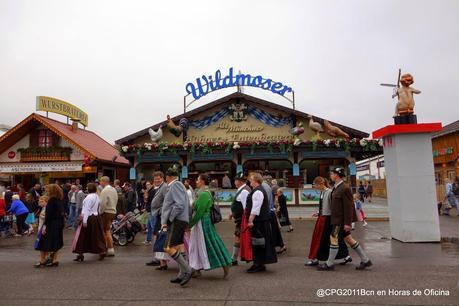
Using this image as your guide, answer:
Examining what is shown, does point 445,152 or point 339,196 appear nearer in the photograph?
point 339,196

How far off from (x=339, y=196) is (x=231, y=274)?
2376mm

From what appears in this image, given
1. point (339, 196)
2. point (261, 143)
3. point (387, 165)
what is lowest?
point (339, 196)

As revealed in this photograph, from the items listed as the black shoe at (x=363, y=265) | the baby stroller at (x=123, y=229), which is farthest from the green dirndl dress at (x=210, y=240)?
the baby stroller at (x=123, y=229)

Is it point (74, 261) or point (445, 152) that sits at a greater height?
point (445, 152)

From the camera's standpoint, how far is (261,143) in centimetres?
1866

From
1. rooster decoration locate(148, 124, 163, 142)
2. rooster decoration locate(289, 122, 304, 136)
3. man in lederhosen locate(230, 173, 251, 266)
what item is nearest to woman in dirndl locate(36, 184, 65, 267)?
man in lederhosen locate(230, 173, 251, 266)

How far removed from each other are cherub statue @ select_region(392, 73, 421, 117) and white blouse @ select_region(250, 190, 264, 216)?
19.5 feet

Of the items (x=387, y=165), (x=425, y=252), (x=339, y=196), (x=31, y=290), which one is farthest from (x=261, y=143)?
(x=31, y=290)

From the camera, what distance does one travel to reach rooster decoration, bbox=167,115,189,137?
19925mm

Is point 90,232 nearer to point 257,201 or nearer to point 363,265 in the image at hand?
point 257,201

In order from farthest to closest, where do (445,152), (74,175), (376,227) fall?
(445,152), (74,175), (376,227)

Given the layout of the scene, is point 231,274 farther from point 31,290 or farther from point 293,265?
point 31,290

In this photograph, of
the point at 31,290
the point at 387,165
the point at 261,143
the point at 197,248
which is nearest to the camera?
the point at 31,290

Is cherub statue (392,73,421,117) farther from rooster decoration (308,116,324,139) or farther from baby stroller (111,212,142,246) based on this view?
rooster decoration (308,116,324,139)
